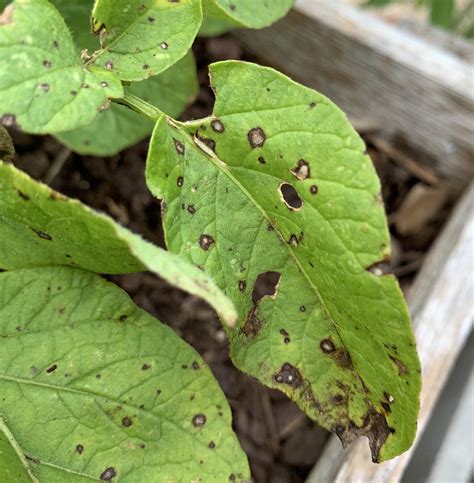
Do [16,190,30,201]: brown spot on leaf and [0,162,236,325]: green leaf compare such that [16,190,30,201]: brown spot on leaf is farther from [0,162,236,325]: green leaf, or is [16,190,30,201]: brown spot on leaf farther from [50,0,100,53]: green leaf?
[50,0,100,53]: green leaf

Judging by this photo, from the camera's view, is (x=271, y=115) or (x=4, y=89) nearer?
(x=4, y=89)

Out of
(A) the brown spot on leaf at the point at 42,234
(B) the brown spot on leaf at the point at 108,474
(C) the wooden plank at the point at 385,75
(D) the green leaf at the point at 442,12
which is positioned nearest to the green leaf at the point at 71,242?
(A) the brown spot on leaf at the point at 42,234

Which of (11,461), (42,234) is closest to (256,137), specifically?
(42,234)

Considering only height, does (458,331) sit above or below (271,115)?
below

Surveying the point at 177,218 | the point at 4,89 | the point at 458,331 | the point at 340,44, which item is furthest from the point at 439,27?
the point at 4,89

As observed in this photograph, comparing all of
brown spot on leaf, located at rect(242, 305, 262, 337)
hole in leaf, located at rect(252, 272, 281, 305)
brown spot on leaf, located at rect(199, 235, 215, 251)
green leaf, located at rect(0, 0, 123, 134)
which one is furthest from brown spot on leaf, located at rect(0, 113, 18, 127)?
hole in leaf, located at rect(252, 272, 281, 305)

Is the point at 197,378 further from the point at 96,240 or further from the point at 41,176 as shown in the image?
the point at 41,176

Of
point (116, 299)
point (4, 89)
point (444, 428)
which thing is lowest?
point (444, 428)
